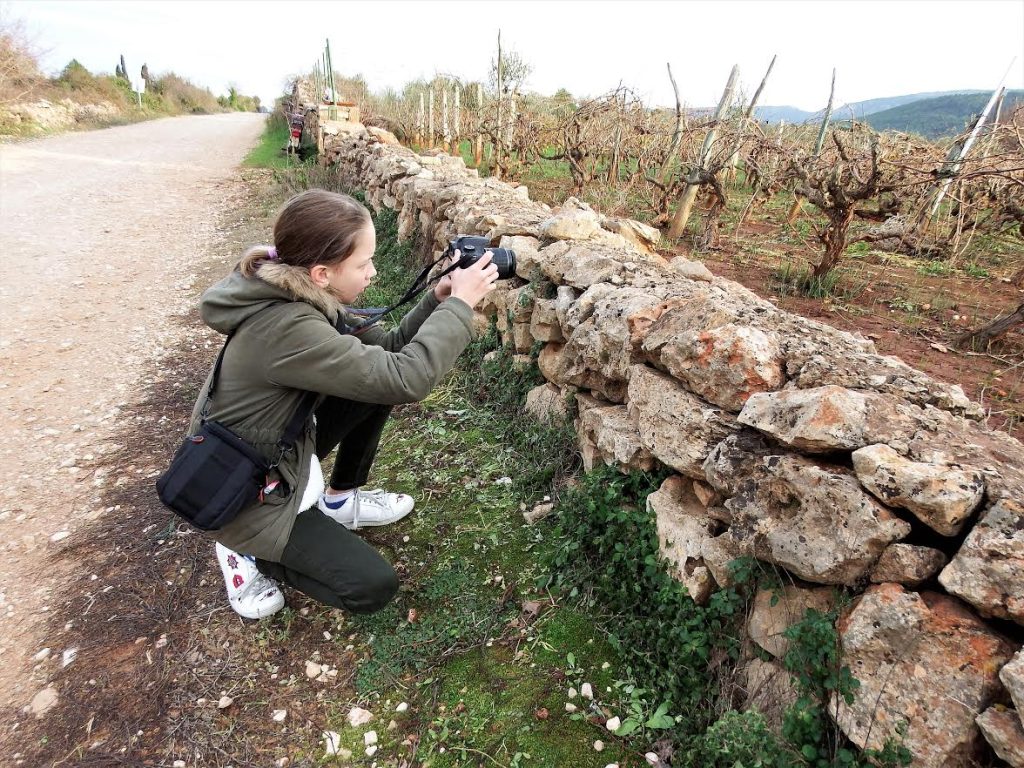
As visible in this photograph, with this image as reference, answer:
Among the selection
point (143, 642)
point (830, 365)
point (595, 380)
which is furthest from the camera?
point (595, 380)

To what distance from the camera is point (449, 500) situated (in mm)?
2803

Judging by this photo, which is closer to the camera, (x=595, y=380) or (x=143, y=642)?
(x=143, y=642)

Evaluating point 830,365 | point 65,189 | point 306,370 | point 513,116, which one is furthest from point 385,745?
point 65,189

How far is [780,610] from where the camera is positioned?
1.54 metres

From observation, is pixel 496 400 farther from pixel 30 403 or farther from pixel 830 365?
pixel 30 403

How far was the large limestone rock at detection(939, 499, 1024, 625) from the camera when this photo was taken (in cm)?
114

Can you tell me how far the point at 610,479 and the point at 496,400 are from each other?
134 cm

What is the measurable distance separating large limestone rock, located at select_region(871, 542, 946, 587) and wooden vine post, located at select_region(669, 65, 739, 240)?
6.54 m

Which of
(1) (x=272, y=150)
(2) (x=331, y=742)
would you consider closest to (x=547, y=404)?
(2) (x=331, y=742)

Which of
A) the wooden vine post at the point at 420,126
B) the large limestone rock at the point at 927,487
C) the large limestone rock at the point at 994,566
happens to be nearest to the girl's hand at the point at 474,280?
the large limestone rock at the point at 927,487

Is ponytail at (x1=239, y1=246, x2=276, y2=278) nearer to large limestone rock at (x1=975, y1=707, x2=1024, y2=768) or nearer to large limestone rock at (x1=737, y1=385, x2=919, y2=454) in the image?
large limestone rock at (x1=737, y1=385, x2=919, y2=454)

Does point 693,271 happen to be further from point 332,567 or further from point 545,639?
point 332,567

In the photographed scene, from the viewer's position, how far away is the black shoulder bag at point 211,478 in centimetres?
182

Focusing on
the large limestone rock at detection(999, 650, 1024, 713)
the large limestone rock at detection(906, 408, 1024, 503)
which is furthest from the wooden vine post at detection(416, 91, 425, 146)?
the large limestone rock at detection(999, 650, 1024, 713)
